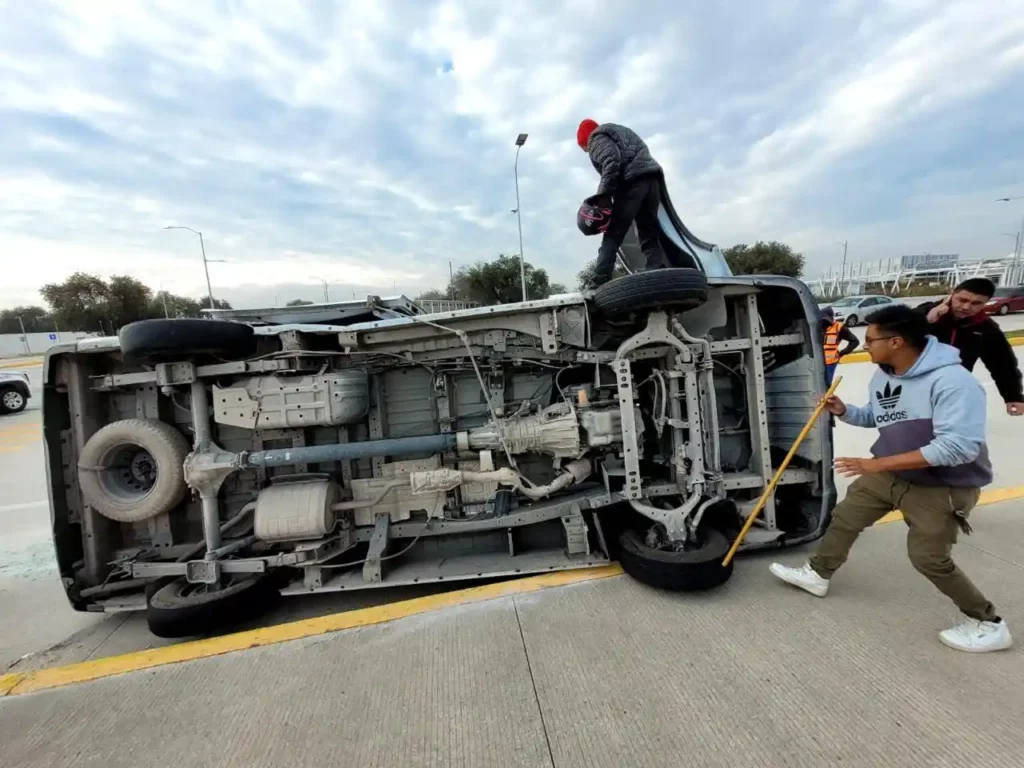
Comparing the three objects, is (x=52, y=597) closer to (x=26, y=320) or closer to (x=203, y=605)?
(x=203, y=605)

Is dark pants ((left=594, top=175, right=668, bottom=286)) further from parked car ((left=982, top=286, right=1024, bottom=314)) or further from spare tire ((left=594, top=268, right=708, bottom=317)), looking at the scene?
parked car ((left=982, top=286, right=1024, bottom=314))

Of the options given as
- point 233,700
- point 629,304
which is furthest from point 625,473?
point 233,700

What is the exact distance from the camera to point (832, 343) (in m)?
4.73

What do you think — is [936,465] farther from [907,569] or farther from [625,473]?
[625,473]

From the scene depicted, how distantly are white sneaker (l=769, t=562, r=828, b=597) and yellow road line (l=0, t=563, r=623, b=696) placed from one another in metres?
0.83

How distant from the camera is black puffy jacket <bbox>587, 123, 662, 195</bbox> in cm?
324

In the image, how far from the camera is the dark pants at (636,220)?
3.34 metres

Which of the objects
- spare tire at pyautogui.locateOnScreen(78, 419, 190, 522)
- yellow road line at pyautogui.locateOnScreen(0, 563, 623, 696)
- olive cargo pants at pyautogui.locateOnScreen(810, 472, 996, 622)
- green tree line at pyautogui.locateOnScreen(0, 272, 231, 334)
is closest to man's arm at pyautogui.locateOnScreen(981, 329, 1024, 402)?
olive cargo pants at pyautogui.locateOnScreen(810, 472, 996, 622)

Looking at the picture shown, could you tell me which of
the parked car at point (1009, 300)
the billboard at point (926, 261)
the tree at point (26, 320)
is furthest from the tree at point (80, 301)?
the billboard at point (926, 261)

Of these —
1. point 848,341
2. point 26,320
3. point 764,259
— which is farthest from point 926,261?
point 26,320

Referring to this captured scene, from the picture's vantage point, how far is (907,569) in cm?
269

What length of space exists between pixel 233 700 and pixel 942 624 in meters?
3.12

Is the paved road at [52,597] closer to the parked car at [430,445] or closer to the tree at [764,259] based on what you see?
the parked car at [430,445]

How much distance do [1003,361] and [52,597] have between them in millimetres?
6441
